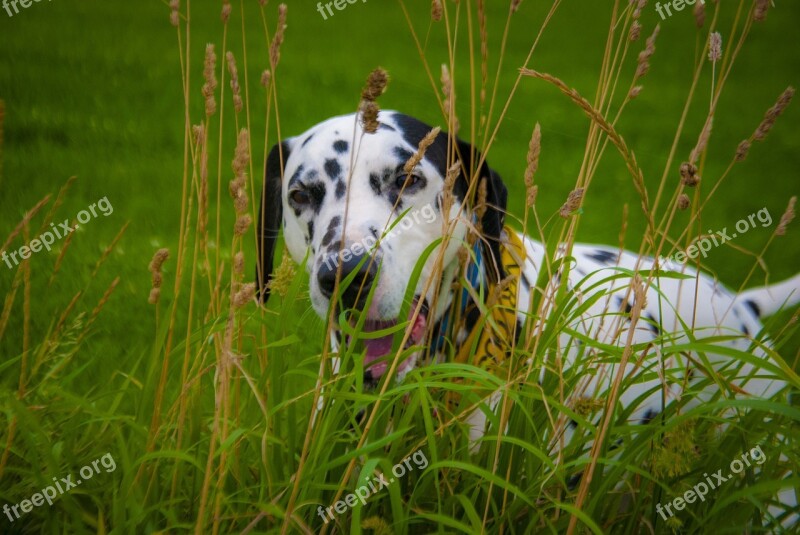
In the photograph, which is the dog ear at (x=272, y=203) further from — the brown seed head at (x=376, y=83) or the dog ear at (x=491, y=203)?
the brown seed head at (x=376, y=83)

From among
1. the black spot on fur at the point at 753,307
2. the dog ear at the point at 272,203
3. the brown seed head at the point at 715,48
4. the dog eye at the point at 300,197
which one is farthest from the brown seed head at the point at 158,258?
the black spot on fur at the point at 753,307

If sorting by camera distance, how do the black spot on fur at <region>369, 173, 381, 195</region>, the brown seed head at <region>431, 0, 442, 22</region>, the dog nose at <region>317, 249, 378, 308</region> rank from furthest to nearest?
the black spot on fur at <region>369, 173, 381, 195</region> → the dog nose at <region>317, 249, 378, 308</region> → the brown seed head at <region>431, 0, 442, 22</region>

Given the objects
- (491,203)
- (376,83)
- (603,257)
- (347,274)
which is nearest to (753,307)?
(603,257)

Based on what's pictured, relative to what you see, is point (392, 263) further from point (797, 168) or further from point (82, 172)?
point (797, 168)

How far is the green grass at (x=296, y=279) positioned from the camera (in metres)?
2.07

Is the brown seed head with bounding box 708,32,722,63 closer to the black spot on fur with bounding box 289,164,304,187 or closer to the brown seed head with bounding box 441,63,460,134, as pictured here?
the brown seed head with bounding box 441,63,460,134

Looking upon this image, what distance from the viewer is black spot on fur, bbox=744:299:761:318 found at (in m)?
3.77

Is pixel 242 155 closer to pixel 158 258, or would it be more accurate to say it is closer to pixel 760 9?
pixel 158 258

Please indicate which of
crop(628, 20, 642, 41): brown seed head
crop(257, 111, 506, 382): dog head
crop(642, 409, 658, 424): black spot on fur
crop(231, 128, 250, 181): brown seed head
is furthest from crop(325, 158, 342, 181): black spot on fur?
crop(642, 409, 658, 424): black spot on fur

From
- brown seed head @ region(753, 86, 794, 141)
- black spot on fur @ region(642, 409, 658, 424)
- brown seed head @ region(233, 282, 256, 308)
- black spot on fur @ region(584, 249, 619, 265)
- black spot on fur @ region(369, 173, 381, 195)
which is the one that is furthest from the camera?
black spot on fur @ region(584, 249, 619, 265)

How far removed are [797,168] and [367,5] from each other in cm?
770

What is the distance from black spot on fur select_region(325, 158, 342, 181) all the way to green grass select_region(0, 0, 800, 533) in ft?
1.87

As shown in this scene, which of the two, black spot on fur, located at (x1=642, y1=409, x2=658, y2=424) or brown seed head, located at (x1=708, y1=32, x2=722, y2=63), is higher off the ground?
brown seed head, located at (x1=708, y1=32, x2=722, y2=63)

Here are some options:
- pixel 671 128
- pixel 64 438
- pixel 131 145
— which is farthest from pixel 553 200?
pixel 64 438
